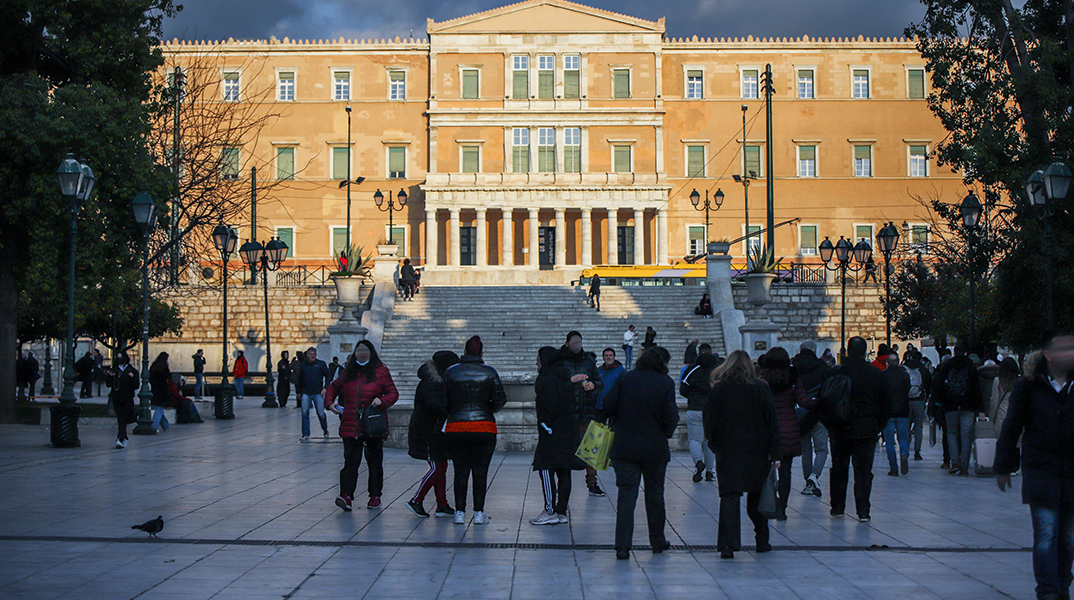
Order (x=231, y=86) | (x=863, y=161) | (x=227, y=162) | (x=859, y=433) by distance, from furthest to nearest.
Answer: (x=863, y=161), (x=231, y=86), (x=227, y=162), (x=859, y=433)

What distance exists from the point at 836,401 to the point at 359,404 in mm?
4379

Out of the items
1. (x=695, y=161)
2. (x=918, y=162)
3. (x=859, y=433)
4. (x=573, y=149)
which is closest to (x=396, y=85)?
(x=573, y=149)

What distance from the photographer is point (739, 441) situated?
25.0 feet

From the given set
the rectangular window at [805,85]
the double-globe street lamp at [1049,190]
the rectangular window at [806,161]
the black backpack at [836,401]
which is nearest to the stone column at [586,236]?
the rectangular window at [806,161]

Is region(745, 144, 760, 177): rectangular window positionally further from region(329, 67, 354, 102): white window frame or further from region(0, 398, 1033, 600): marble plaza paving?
region(0, 398, 1033, 600): marble plaza paving

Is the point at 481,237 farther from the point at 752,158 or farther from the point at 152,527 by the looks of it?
the point at 152,527

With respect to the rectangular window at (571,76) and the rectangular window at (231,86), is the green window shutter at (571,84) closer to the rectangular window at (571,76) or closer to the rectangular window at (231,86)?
the rectangular window at (571,76)

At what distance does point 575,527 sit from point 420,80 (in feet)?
161

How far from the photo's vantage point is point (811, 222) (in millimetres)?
54750

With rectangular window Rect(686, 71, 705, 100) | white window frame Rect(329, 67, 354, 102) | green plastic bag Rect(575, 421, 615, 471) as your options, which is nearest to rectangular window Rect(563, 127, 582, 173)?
rectangular window Rect(686, 71, 705, 100)

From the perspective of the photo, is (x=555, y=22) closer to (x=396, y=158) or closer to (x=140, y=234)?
(x=396, y=158)

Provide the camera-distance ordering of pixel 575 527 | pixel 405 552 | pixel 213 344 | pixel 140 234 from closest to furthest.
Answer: pixel 405 552, pixel 575 527, pixel 140 234, pixel 213 344

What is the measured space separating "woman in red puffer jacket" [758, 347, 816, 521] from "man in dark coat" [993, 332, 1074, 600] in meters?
3.16

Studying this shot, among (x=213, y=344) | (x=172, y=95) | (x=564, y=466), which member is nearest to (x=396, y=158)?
(x=213, y=344)
